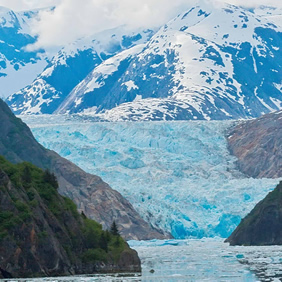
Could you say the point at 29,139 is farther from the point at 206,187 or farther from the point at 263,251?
the point at 263,251

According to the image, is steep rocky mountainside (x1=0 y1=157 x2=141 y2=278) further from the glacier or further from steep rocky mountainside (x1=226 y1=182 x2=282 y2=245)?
the glacier

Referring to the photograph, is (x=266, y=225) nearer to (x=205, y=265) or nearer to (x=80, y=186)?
(x=205, y=265)

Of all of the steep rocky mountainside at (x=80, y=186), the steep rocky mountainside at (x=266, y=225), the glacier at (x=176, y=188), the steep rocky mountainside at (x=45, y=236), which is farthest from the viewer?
the glacier at (x=176, y=188)

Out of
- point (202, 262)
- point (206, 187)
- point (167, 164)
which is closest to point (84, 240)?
point (202, 262)

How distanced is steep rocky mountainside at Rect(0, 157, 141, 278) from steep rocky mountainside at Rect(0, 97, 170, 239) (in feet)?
251

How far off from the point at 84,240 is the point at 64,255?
5.26 meters

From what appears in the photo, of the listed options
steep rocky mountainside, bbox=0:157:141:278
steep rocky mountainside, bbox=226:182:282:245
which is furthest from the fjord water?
steep rocky mountainside, bbox=226:182:282:245

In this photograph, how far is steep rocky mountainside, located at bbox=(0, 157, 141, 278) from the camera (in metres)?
74.5

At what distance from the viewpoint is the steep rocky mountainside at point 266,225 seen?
136 m

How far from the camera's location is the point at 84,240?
8562 centimetres

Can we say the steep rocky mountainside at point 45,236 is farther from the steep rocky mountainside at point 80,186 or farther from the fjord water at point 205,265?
the steep rocky mountainside at point 80,186

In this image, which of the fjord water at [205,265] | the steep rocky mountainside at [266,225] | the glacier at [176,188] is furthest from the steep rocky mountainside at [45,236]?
Result: the glacier at [176,188]

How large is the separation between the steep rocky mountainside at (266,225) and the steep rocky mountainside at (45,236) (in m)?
46.6

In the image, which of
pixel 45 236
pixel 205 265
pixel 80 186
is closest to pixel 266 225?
pixel 205 265
